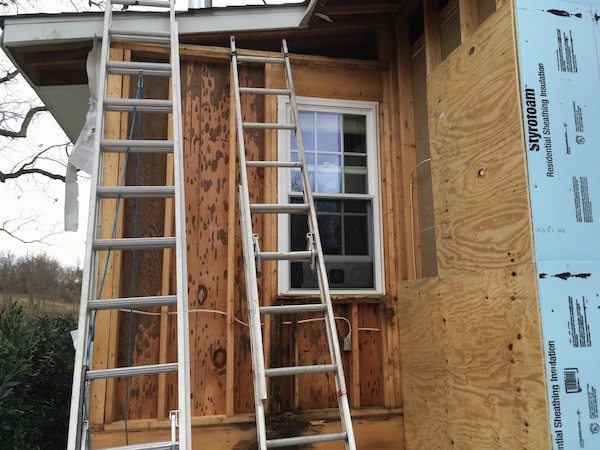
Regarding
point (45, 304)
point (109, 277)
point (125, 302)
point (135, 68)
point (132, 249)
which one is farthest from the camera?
point (45, 304)

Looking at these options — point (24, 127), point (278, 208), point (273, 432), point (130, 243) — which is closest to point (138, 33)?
point (278, 208)

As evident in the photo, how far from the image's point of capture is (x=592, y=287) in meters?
2.55

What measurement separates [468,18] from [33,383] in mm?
4591

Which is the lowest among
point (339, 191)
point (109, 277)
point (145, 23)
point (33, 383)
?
point (33, 383)

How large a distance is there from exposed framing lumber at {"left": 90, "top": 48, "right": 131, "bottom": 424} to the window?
4.32 ft

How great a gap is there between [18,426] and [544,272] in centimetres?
362

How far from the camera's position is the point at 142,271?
387 cm

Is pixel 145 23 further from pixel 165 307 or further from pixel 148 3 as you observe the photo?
pixel 165 307

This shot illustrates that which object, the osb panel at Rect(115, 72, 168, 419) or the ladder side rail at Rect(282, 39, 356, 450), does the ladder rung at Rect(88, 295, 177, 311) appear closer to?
the ladder side rail at Rect(282, 39, 356, 450)

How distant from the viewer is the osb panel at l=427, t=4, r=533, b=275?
274 cm

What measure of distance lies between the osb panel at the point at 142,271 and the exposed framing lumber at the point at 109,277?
75 mm

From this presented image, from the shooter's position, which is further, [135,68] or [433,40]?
[433,40]

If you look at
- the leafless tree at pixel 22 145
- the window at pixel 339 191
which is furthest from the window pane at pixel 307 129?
the leafless tree at pixel 22 145

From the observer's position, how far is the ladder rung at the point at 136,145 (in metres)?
2.77
